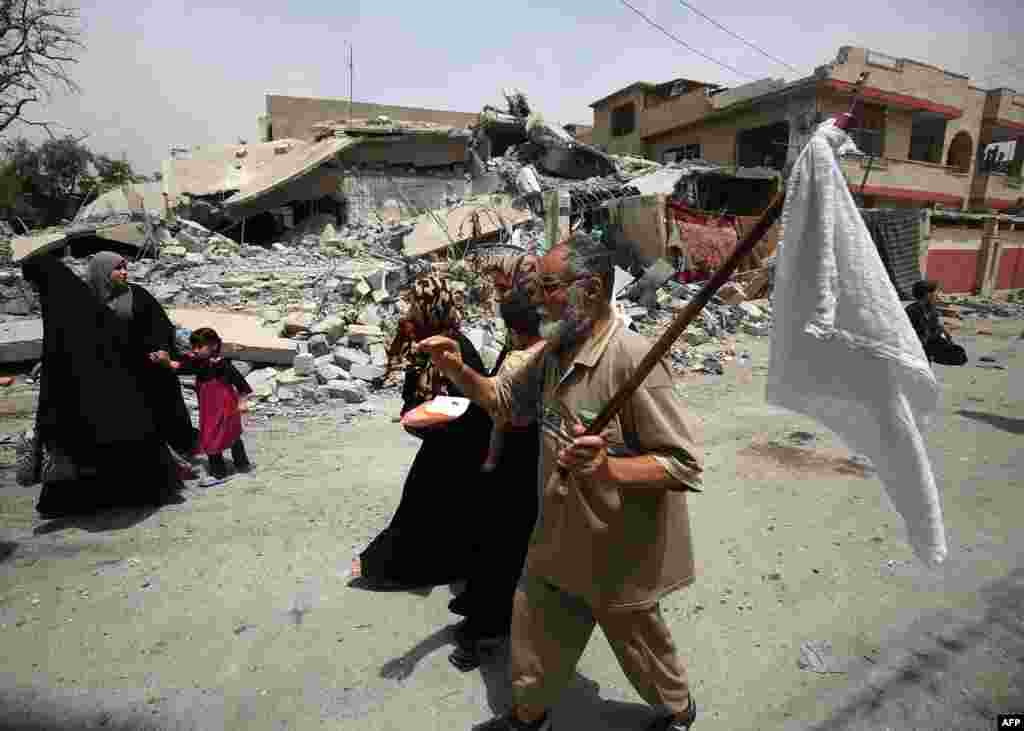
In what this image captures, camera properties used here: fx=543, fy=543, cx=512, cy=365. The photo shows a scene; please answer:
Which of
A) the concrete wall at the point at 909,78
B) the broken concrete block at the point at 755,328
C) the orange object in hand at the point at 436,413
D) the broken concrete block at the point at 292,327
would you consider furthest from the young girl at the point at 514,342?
the concrete wall at the point at 909,78

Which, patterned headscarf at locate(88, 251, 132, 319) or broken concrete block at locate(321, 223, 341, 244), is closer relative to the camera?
patterned headscarf at locate(88, 251, 132, 319)

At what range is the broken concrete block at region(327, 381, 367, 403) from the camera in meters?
6.00

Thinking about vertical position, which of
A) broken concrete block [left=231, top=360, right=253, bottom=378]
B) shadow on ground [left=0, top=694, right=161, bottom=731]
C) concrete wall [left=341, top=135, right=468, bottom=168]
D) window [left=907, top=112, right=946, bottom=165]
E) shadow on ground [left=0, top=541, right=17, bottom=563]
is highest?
window [left=907, top=112, right=946, bottom=165]

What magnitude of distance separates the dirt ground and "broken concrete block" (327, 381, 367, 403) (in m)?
1.80

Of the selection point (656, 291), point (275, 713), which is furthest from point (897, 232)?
point (275, 713)

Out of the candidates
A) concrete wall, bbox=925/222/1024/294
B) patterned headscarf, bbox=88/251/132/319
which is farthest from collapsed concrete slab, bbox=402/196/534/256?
concrete wall, bbox=925/222/1024/294

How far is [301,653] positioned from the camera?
2369 mm

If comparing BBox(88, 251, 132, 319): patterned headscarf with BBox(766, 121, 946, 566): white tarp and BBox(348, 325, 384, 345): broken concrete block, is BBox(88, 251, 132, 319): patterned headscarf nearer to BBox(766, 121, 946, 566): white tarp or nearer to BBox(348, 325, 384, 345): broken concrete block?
BBox(348, 325, 384, 345): broken concrete block

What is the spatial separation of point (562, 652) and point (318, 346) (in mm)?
5897

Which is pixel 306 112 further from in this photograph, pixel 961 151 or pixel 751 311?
pixel 961 151

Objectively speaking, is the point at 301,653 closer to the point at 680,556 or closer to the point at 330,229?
the point at 680,556

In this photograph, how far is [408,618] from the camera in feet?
8.50

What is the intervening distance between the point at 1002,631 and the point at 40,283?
17.9 ft

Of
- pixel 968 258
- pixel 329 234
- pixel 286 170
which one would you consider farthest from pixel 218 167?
pixel 968 258
